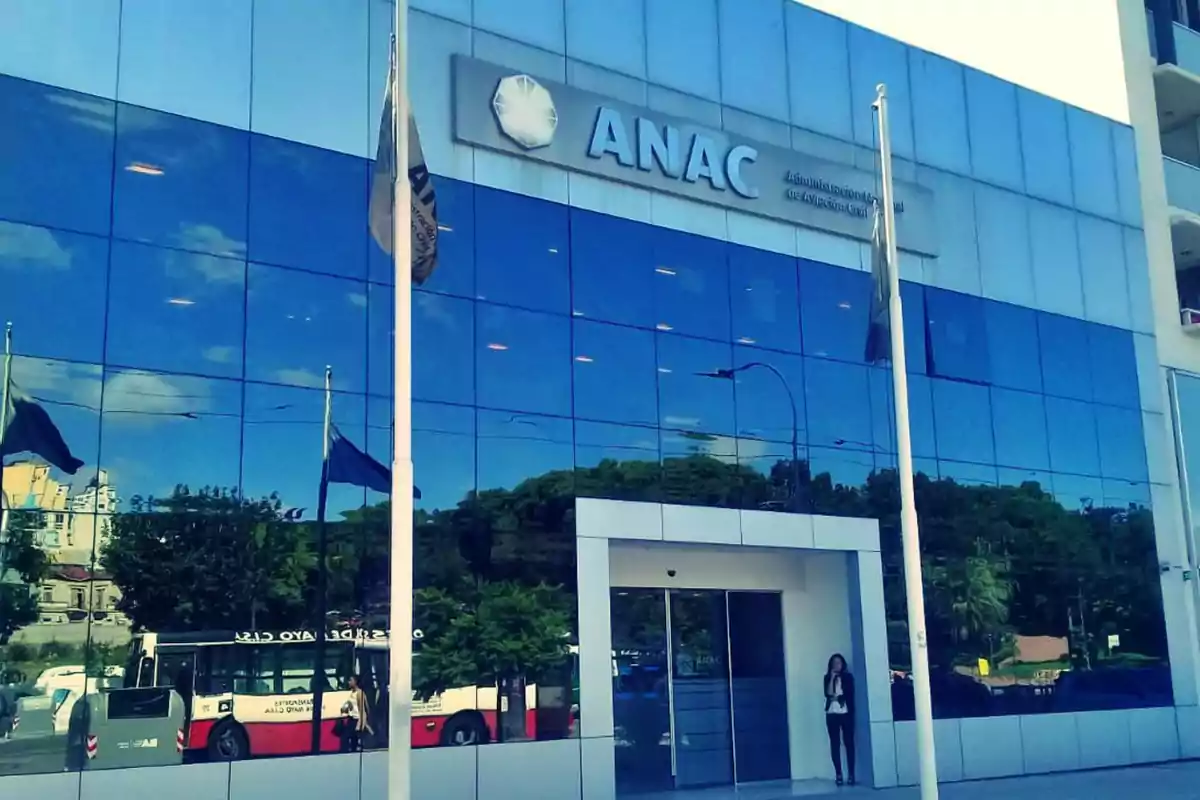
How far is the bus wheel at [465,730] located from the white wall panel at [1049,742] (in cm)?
1104

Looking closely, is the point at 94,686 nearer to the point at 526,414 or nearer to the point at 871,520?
the point at 526,414

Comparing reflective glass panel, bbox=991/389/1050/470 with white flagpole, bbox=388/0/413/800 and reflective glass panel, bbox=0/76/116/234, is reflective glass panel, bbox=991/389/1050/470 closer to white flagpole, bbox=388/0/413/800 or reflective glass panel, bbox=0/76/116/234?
white flagpole, bbox=388/0/413/800

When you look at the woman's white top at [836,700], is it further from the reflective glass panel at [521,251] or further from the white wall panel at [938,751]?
the reflective glass panel at [521,251]

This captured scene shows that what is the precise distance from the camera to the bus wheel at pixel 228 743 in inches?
557

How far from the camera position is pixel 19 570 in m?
13.2

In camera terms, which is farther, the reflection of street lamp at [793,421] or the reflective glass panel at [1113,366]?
the reflective glass panel at [1113,366]

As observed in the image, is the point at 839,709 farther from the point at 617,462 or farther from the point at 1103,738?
the point at 1103,738

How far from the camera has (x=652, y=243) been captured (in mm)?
19391

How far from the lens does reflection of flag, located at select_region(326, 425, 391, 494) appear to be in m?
15.5

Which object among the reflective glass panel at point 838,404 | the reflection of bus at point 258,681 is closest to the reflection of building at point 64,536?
the reflection of bus at point 258,681

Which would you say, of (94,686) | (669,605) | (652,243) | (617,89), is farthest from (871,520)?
(94,686)

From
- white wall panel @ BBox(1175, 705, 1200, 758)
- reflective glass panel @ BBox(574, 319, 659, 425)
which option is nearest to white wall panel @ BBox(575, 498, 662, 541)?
reflective glass panel @ BBox(574, 319, 659, 425)

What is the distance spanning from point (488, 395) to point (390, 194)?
5538mm

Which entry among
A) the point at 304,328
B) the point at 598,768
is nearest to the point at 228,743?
the point at 304,328
